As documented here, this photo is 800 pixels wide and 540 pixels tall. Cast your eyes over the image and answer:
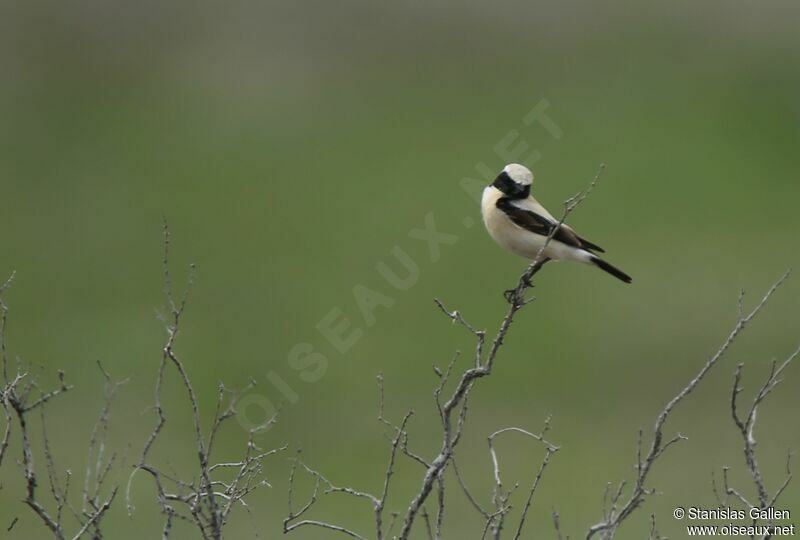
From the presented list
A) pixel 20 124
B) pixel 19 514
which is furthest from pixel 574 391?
pixel 20 124

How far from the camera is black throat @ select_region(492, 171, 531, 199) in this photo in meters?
8.69

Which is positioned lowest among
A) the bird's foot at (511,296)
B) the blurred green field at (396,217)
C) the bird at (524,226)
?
the bird's foot at (511,296)

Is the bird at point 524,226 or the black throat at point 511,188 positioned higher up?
the black throat at point 511,188

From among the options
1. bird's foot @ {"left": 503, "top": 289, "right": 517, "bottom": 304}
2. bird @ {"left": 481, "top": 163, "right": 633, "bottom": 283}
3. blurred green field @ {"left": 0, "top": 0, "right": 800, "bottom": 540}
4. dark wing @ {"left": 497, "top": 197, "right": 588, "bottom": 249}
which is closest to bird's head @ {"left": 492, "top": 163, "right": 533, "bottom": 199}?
bird @ {"left": 481, "top": 163, "right": 633, "bottom": 283}

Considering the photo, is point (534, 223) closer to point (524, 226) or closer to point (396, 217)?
point (524, 226)

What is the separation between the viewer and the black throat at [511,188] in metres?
8.69

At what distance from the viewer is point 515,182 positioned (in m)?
8.72

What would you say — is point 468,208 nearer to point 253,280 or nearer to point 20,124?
point 253,280

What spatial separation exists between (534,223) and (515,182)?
1.28 ft

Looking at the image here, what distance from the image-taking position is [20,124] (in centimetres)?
3278

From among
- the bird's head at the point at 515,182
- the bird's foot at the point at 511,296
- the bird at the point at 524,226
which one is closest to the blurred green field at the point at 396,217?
the bird at the point at 524,226

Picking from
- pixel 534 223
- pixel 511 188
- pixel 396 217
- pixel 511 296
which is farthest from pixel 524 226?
pixel 396 217

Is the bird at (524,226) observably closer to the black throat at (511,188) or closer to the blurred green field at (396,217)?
the black throat at (511,188)

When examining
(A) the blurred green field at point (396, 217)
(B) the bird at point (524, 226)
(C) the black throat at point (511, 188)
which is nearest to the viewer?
(B) the bird at point (524, 226)
